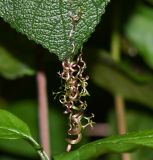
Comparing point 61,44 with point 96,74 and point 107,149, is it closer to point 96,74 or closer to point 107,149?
point 107,149

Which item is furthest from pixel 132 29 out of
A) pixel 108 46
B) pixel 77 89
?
pixel 77 89

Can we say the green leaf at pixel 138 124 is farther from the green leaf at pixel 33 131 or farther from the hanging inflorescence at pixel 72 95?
the hanging inflorescence at pixel 72 95

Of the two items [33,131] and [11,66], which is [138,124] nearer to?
[33,131]

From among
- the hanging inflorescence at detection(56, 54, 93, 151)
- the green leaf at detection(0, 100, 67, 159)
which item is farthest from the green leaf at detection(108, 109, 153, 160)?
the hanging inflorescence at detection(56, 54, 93, 151)

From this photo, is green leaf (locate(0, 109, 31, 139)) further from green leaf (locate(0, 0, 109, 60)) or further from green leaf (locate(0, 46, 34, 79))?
green leaf (locate(0, 46, 34, 79))

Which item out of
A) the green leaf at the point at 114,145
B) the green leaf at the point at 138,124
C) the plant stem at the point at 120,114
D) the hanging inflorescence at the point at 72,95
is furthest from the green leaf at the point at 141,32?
the green leaf at the point at 114,145

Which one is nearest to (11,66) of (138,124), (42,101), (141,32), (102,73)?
(42,101)
